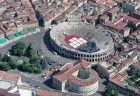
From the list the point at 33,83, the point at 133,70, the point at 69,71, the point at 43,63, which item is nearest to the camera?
the point at 69,71

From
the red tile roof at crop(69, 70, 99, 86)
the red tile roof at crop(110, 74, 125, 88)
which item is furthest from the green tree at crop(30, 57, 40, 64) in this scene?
the red tile roof at crop(110, 74, 125, 88)

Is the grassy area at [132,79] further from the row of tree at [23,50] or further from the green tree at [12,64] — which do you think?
the green tree at [12,64]

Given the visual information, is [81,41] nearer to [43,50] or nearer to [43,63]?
[43,50]

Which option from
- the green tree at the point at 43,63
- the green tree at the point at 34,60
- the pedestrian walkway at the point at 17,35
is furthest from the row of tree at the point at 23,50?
the pedestrian walkway at the point at 17,35

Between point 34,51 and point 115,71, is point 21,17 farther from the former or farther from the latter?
point 115,71

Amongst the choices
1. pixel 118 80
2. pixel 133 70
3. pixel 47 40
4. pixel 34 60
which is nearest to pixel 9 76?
pixel 34 60

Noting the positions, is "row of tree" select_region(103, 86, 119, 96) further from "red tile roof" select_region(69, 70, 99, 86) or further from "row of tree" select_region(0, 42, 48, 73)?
"row of tree" select_region(0, 42, 48, 73)
